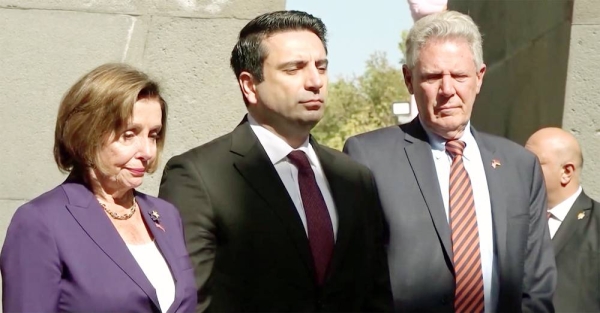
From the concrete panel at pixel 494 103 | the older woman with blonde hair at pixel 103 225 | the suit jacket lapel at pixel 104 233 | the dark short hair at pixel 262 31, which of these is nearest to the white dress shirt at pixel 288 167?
the dark short hair at pixel 262 31

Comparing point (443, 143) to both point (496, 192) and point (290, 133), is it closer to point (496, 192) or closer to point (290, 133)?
point (496, 192)

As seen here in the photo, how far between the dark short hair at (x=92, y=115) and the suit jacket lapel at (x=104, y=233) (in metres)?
0.11

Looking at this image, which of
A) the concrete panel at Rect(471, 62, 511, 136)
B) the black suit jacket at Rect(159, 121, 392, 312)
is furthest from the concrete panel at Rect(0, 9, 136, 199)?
the concrete panel at Rect(471, 62, 511, 136)

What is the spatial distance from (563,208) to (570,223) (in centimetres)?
14

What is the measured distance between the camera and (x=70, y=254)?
348 cm

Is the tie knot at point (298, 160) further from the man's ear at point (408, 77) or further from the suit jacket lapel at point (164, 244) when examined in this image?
the man's ear at point (408, 77)

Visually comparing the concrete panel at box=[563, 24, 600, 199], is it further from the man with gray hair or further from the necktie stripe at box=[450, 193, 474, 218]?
the necktie stripe at box=[450, 193, 474, 218]

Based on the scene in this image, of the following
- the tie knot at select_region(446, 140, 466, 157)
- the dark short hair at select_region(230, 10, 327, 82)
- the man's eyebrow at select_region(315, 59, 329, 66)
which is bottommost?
the tie knot at select_region(446, 140, 466, 157)

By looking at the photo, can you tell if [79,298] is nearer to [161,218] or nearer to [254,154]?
[161,218]

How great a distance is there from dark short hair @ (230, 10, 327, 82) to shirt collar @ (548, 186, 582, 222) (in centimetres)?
197

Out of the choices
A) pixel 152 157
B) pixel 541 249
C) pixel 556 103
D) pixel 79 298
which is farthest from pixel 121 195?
pixel 556 103

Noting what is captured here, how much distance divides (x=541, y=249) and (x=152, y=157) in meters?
1.72

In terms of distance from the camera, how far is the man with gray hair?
4.47m

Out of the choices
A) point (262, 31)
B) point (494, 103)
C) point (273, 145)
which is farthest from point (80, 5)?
point (494, 103)
